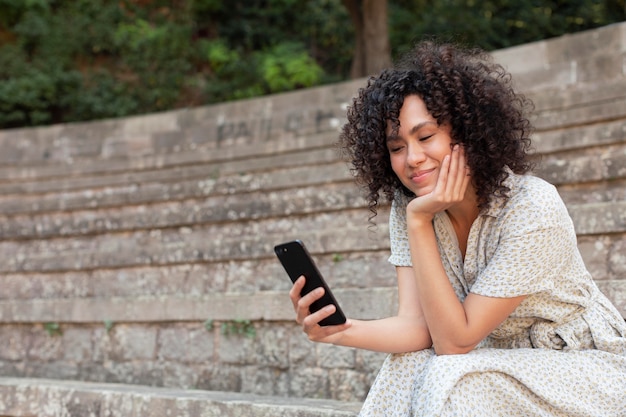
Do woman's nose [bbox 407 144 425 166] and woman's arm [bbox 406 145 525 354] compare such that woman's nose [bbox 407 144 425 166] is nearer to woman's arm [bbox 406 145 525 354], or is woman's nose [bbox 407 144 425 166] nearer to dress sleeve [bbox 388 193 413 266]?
woman's arm [bbox 406 145 525 354]

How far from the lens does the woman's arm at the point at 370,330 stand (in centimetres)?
196

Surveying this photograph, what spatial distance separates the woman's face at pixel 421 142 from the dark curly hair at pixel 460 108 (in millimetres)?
19

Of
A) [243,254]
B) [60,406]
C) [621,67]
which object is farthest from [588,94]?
[60,406]

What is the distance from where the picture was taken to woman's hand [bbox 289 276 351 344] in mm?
1948

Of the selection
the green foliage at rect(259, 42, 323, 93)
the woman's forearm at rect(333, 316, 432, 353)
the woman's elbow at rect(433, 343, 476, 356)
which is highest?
the green foliage at rect(259, 42, 323, 93)

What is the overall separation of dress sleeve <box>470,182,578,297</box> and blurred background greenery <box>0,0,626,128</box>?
30.7ft

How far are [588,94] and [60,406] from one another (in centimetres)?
428

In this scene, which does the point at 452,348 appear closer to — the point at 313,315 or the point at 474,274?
the point at 474,274

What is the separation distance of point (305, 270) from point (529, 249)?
0.59m

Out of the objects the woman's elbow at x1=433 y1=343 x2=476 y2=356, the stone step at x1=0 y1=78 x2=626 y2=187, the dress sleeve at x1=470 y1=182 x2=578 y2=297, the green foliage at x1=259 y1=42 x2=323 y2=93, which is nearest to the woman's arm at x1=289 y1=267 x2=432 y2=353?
the woman's elbow at x1=433 y1=343 x2=476 y2=356

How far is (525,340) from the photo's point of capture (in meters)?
2.04

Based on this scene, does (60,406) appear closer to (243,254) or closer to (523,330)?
(243,254)

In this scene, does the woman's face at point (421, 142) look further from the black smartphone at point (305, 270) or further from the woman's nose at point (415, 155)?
the black smartphone at point (305, 270)

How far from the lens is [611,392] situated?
1.80 meters
